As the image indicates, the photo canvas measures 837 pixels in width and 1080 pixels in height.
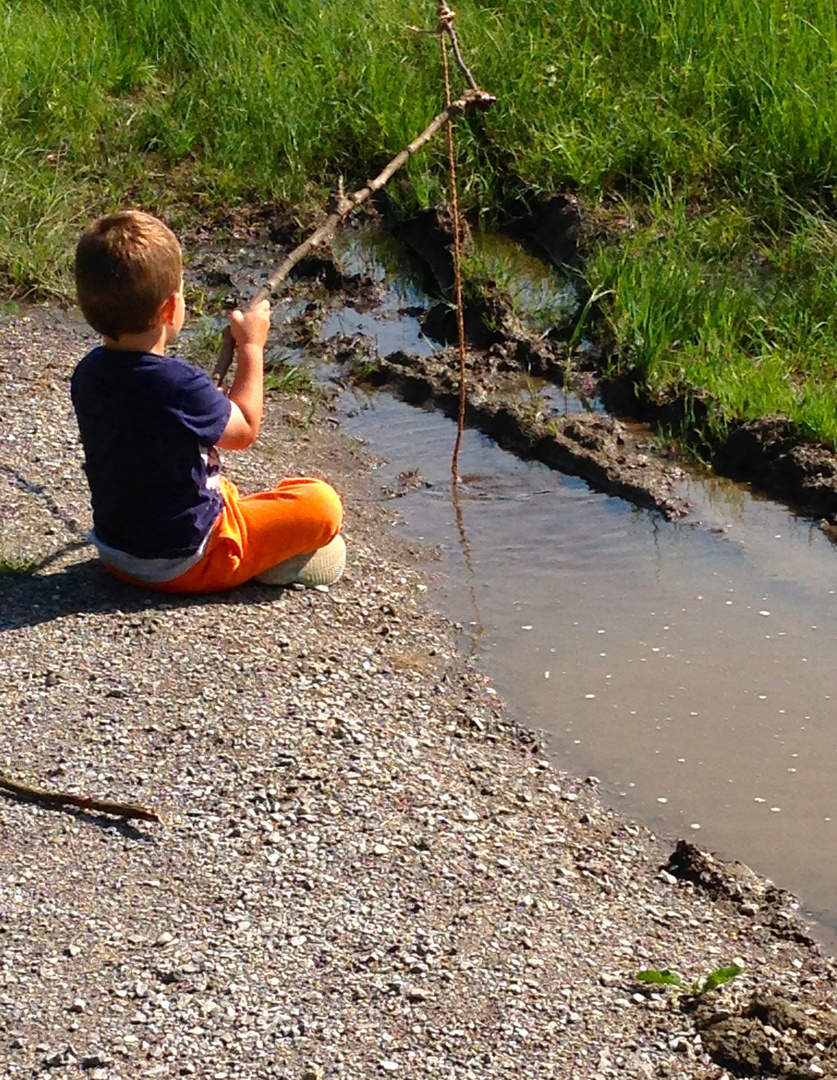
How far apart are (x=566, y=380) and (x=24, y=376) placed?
243cm

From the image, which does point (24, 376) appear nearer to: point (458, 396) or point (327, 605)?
point (458, 396)

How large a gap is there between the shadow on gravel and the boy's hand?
820 millimetres

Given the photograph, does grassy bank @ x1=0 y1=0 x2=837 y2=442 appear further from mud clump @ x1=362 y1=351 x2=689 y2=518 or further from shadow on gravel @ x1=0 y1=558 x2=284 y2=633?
shadow on gravel @ x1=0 y1=558 x2=284 y2=633

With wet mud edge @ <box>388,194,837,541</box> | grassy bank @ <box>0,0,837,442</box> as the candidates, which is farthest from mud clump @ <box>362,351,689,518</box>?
grassy bank @ <box>0,0,837,442</box>

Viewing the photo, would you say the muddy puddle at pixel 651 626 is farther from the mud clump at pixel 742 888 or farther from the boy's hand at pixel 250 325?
the boy's hand at pixel 250 325

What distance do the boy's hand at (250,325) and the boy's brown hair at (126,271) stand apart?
37 cm

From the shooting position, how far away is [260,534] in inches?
194

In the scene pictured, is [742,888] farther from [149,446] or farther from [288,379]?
[288,379]

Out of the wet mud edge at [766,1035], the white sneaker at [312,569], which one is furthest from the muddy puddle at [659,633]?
the wet mud edge at [766,1035]

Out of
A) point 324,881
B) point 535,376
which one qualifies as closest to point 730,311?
point 535,376

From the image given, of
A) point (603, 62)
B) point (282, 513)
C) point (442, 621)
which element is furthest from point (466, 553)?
point (603, 62)

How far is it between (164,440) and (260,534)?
0.50 m

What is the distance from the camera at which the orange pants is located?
4.88 meters

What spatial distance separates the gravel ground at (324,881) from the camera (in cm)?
317
